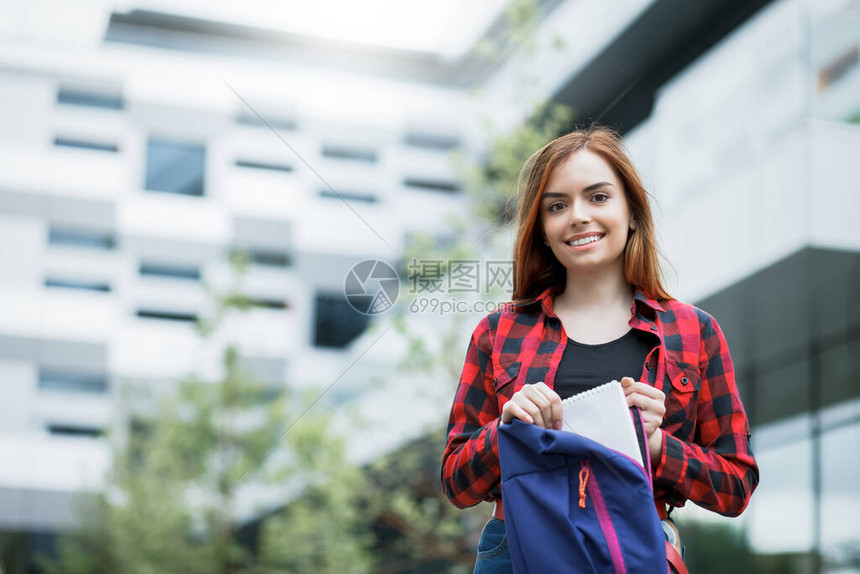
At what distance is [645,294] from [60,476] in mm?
6910

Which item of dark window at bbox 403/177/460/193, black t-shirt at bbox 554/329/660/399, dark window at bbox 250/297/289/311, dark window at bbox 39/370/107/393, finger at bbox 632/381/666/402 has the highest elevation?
dark window at bbox 403/177/460/193

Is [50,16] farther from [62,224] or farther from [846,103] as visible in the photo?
[846,103]

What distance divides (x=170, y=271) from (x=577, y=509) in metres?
6.68

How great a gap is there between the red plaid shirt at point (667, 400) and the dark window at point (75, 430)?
661cm

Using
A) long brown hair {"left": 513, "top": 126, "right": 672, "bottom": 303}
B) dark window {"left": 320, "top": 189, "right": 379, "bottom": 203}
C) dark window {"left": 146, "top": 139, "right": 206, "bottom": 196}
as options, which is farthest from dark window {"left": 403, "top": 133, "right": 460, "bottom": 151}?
long brown hair {"left": 513, "top": 126, "right": 672, "bottom": 303}

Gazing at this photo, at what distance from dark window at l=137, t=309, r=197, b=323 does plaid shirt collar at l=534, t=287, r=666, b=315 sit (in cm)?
632

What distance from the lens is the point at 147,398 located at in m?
7.23

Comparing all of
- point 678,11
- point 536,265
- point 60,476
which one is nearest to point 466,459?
point 536,265

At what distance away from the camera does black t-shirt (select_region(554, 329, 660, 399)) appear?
0.90 meters

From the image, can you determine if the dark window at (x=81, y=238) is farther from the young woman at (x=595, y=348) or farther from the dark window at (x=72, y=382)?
the young woman at (x=595, y=348)

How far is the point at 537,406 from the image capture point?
809mm

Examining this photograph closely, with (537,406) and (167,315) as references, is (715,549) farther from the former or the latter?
(167,315)

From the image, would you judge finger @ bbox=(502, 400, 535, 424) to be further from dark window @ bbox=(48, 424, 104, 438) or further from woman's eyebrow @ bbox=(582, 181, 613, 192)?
dark window @ bbox=(48, 424, 104, 438)

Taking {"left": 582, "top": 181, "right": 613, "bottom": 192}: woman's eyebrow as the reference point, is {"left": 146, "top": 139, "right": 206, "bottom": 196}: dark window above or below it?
above
